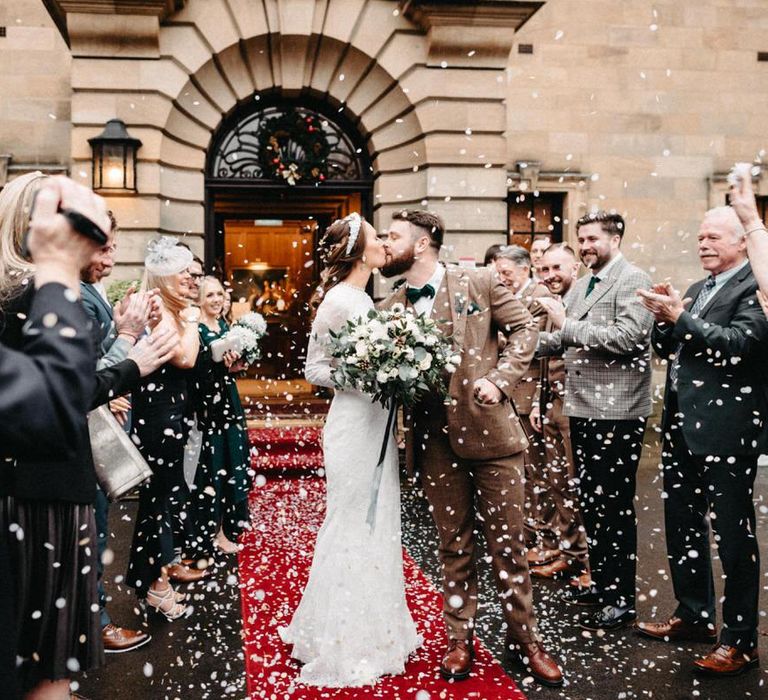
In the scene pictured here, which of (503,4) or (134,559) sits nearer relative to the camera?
(134,559)

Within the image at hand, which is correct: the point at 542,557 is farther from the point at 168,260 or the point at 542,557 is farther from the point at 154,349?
the point at 154,349

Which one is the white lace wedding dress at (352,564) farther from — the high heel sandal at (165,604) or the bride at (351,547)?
the high heel sandal at (165,604)

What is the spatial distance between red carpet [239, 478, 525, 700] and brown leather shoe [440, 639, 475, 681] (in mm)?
39

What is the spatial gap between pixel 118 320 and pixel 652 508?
554 cm

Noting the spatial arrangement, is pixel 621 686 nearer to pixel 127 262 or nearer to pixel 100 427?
pixel 100 427

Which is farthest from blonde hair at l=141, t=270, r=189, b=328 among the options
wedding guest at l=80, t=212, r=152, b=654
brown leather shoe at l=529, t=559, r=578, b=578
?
brown leather shoe at l=529, t=559, r=578, b=578

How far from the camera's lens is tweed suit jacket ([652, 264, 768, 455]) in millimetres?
3604

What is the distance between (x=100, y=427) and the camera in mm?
3115

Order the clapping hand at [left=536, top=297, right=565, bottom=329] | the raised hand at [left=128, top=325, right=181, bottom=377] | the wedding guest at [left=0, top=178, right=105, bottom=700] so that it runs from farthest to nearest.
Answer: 1. the clapping hand at [left=536, top=297, right=565, bottom=329]
2. the raised hand at [left=128, top=325, right=181, bottom=377]
3. the wedding guest at [left=0, top=178, right=105, bottom=700]

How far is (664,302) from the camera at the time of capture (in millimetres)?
3758

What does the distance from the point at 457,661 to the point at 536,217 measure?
926cm

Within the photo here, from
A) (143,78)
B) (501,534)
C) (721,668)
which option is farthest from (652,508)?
(143,78)

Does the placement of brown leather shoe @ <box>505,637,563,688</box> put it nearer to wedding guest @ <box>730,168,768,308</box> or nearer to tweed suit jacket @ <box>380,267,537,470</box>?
tweed suit jacket @ <box>380,267,537,470</box>

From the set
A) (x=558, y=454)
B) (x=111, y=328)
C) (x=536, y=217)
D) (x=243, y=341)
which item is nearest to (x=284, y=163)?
(x=536, y=217)
